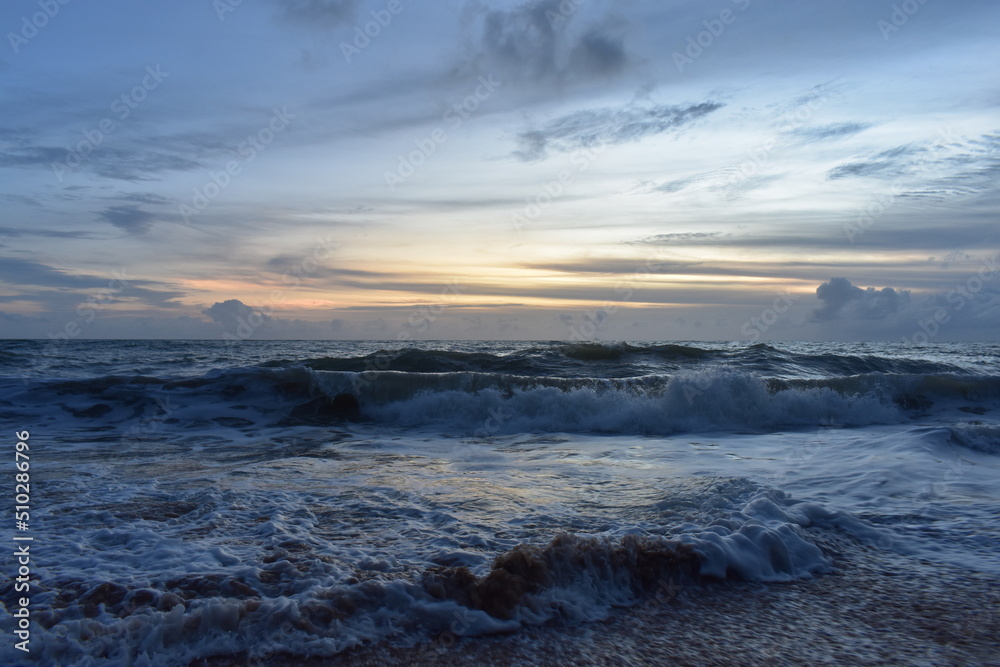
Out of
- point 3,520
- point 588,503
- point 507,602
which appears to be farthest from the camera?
point 588,503

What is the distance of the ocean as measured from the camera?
2.97 meters

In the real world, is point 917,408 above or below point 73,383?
below

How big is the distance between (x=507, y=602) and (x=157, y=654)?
168 centimetres

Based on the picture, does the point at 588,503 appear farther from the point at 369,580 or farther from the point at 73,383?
the point at 73,383

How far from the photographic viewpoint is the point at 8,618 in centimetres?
304

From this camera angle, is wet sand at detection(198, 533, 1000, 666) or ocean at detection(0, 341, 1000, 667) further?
ocean at detection(0, 341, 1000, 667)

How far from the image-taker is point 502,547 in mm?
4133

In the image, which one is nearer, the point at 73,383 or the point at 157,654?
the point at 157,654

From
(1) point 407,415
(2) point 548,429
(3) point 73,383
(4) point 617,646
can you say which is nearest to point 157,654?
(4) point 617,646

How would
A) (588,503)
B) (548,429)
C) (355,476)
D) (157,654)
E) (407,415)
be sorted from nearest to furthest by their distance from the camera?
(157,654)
(588,503)
(355,476)
(548,429)
(407,415)

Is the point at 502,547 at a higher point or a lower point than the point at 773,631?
higher

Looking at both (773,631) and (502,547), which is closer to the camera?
Result: (773,631)

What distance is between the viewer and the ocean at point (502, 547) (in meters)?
2.97

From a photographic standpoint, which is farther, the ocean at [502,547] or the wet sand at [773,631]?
the ocean at [502,547]
